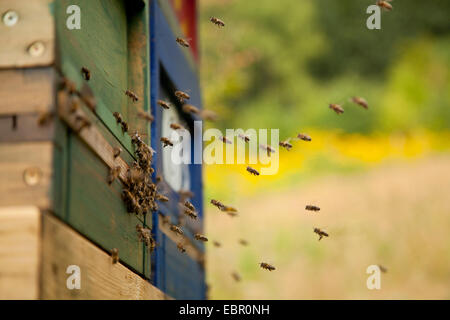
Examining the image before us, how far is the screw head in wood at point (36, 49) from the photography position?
104 inches

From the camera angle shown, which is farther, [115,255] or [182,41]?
[182,41]

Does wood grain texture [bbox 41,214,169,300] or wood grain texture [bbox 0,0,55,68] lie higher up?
wood grain texture [bbox 0,0,55,68]

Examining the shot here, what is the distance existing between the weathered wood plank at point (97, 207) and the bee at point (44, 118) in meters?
0.22

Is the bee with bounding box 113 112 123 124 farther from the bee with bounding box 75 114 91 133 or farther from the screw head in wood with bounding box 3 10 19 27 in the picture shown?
the screw head in wood with bounding box 3 10 19 27

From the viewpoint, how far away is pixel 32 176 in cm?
253

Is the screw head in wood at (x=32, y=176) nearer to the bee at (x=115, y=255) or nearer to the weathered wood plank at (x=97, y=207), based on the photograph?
the weathered wood plank at (x=97, y=207)

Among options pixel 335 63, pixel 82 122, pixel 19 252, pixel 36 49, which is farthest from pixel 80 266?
pixel 335 63

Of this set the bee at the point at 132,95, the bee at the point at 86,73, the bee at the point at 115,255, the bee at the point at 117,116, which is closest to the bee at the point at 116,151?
the bee at the point at 117,116

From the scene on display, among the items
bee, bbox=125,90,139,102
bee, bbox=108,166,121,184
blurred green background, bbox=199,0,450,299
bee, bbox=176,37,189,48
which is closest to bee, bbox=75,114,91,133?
bee, bbox=108,166,121,184

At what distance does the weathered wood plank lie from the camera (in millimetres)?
2801

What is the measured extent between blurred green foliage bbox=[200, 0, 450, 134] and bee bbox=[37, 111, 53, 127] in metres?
19.3

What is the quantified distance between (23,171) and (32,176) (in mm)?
42

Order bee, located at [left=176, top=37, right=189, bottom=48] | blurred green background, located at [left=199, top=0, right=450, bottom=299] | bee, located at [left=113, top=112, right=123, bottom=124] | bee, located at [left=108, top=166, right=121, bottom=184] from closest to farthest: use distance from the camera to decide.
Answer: bee, located at [left=108, top=166, right=121, bottom=184] → bee, located at [left=113, top=112, right=123, bottom=124] → bee, located at [left=176, top=37, right=189, bottom=48] → blurred green background, located at [left=199, top=0, right=450, bottom=299]

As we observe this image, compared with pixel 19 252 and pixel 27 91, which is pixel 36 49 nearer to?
pixel 27 91
